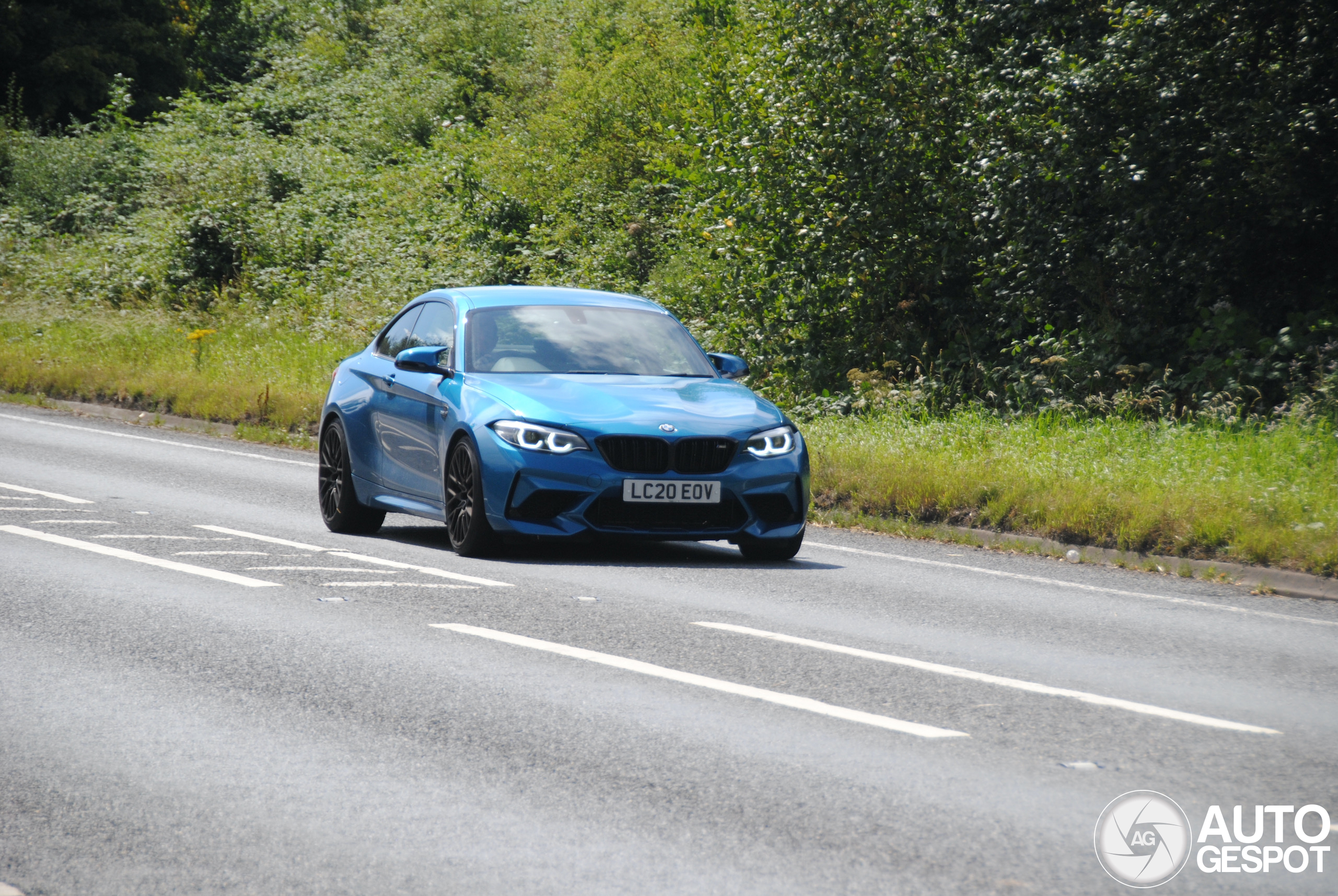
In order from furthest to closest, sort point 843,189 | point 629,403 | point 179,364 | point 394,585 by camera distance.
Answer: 1. point 179,364
2. point 843,189
3. point 629,403
4. point 394,585

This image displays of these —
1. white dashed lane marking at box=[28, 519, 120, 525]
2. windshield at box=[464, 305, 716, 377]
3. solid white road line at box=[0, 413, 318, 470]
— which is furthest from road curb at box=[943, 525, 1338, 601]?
solid white road line at box=[0, 413, 318, 470]

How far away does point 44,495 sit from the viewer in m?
13.3

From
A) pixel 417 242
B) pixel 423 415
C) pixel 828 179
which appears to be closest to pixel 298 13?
pixel 417 242

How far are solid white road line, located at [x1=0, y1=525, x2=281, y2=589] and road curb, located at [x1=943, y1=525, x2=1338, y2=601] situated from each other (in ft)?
17.9

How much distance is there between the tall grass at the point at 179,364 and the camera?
21266 millimetres

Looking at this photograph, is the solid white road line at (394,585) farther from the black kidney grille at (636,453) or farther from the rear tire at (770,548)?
the rear tire at (770,548)

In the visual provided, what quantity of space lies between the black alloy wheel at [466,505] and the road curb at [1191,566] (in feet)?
13.1

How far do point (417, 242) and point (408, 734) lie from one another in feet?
84.3

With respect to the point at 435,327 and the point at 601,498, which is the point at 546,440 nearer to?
the point at 601,498

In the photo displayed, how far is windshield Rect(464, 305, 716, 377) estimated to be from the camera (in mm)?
10609

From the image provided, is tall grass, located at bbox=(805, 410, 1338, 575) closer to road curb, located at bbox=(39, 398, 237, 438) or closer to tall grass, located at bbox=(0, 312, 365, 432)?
tall grass, located at bbox=(0, 312, 365, 432)

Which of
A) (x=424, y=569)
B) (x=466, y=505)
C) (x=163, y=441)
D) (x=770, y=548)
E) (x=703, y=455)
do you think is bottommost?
(x=163, y=441)

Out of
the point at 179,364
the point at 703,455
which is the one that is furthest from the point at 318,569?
the point at 179,364

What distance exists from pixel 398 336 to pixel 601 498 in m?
2.96
